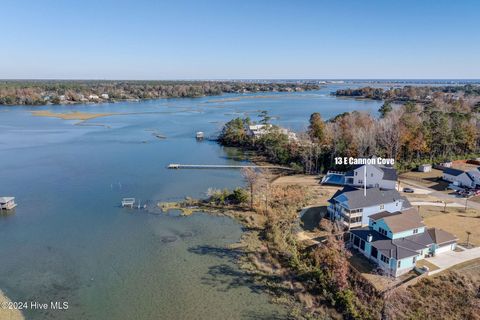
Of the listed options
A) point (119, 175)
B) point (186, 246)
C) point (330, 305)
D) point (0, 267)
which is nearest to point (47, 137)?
point (119, 175)

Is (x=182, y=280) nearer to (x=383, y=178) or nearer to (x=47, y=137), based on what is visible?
(x=383, y=178)

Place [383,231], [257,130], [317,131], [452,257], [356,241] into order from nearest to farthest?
[452,257], [383,231], [356,241], [317,131], [257,130]

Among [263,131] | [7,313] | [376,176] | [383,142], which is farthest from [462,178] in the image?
[7,313]

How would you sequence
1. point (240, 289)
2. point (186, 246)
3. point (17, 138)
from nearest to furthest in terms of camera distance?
point (240, 289)
point (186, 246)
point (17, 138)

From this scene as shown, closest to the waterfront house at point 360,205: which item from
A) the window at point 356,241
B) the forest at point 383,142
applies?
the window at point 356,241

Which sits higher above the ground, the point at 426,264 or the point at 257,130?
the point at 257,130

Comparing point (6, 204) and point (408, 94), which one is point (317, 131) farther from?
point (408, 94)
